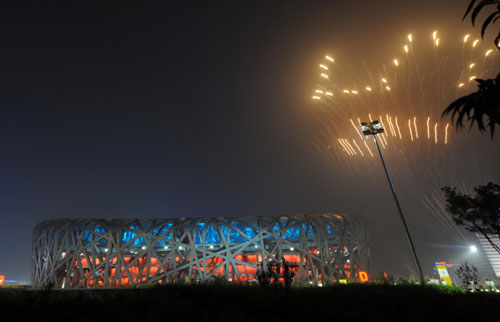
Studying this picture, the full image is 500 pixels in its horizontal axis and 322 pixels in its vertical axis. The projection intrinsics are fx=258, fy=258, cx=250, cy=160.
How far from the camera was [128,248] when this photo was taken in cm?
4522

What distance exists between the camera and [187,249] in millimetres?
45500

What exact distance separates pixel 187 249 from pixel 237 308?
1583 inches

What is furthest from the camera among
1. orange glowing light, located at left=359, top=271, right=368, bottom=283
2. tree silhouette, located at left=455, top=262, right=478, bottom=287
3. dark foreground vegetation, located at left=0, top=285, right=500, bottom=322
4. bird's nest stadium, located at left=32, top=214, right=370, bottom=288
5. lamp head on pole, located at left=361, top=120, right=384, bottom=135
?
orange glowing light, located at left=359, top=271, right=368, bottom=283

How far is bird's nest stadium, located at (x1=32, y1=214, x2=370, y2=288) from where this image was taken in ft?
143

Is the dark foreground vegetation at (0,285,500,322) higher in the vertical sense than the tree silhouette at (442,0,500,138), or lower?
lower

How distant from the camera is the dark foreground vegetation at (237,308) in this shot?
7328 millimetres

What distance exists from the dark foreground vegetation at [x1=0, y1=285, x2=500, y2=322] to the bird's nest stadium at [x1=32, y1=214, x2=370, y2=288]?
1388 inches

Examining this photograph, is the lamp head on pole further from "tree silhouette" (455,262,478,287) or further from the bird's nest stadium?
the bird's nest stadium

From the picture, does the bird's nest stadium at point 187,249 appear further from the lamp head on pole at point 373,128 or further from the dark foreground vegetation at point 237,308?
the dark foreground vegetation at point 237,308

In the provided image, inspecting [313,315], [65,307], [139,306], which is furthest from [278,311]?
[65,307]

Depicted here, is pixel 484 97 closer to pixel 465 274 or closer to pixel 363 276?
pixel 465 274

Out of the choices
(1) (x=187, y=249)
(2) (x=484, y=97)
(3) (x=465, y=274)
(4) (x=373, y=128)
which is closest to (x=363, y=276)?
(3) (x=465, y=274)

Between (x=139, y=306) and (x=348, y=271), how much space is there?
45221 millimetres

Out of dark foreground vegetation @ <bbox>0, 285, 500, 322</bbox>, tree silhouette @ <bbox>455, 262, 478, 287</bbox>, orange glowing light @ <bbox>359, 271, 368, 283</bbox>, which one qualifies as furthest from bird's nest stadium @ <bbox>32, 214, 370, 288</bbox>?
dark foreground vegetation @ <bbox>0, 285, 500, 322</bbox>
